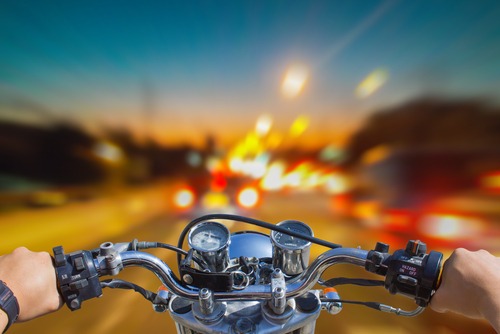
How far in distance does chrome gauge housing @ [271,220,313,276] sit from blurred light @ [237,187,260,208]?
399 centimetres

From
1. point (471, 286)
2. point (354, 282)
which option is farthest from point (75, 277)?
point (471, 286)

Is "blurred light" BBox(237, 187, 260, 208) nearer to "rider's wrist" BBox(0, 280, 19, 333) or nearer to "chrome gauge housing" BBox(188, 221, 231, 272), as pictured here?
"chrome gauge housing" BBox(188, 221, 231, 272)

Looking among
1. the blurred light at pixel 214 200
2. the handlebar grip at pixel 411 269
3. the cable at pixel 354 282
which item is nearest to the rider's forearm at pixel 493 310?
the handlebar grip at pixel 411 269

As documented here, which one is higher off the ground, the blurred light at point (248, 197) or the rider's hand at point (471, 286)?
the rider's hand at point (471, 286)

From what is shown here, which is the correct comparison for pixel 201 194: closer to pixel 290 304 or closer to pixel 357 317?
pixel 357 317

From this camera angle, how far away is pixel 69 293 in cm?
109

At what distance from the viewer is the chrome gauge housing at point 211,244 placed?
129 centimetres

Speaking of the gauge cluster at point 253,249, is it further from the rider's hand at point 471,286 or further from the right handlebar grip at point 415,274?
the rider's hand at point 471,286

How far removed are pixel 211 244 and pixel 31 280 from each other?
61cm

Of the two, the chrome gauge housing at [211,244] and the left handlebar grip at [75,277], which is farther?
the chrome gauge housing at [211,244]

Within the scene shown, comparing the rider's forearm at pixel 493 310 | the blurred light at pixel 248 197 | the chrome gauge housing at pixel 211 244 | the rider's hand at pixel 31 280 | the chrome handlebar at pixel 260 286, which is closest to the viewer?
the rider's forearm at pixel 493 310

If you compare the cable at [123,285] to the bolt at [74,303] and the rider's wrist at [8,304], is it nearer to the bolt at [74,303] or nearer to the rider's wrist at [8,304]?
the bolt at [74,303]

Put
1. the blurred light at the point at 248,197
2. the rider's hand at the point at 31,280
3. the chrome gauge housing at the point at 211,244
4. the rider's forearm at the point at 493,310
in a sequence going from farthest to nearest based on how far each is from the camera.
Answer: the blurred light at the point at 248,197, the chrome gauge housing at the point at 211,244, the rider's hand at the point at 31,280, the rider's forearm at the point at 493,310

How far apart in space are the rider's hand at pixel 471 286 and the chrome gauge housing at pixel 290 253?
46 cm
